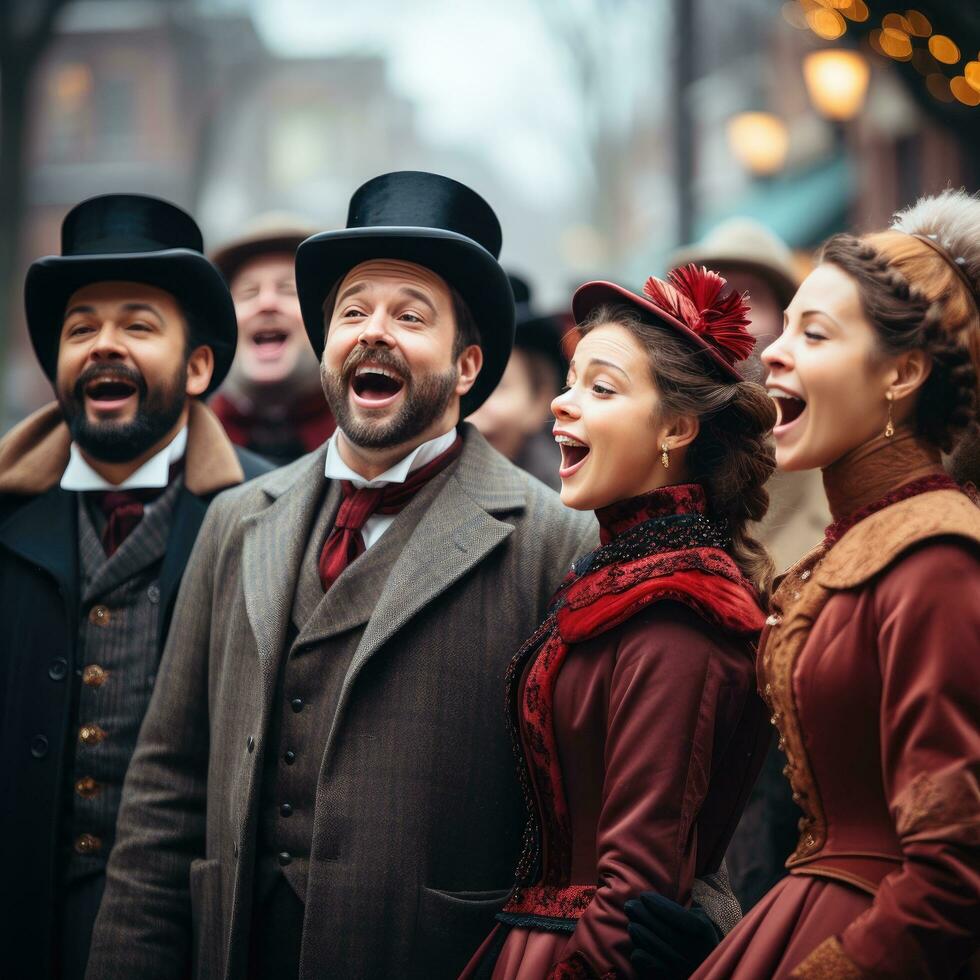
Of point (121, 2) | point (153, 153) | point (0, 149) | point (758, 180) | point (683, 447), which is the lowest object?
point (683, 447)

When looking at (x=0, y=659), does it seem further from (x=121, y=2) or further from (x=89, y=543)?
(x=121, y=2)

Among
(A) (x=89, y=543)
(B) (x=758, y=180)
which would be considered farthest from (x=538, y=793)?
(B) (x=758, y=180)

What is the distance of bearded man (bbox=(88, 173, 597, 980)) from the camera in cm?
358

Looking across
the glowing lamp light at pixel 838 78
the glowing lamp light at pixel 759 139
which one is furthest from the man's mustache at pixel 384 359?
the glowing lamp light at pixel 759 139

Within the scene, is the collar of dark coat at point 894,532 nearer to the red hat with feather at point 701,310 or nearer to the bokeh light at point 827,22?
the red hat with feather at point 701,310

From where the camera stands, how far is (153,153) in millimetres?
46625

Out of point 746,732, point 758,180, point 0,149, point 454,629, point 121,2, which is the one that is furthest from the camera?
point 121,2

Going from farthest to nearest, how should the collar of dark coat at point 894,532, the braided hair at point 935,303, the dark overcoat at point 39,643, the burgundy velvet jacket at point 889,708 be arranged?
1. the dark overcoat at point 39,643
2. the braided hair at point 935,303
3. the collar of dark coat at point 894,532
4. the burgundy velvet jacket at point 889,708

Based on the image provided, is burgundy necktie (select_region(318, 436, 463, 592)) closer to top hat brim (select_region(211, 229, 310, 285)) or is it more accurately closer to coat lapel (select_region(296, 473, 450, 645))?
coat lapel (select_region(296, 473, 450, 645))

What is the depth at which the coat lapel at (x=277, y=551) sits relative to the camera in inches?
149

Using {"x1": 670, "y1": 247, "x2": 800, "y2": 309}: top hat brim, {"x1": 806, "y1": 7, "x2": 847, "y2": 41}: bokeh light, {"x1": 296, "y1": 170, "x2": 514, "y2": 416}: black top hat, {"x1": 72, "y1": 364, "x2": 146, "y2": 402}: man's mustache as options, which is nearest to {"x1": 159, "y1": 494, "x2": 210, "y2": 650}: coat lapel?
{"x1": 72, "y1": 364, "x2": 146, "y2": 402}: man's mustache

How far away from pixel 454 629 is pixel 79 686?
4.35ft

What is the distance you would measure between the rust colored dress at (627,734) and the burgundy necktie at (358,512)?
689mm

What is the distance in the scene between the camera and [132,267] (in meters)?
4.56
